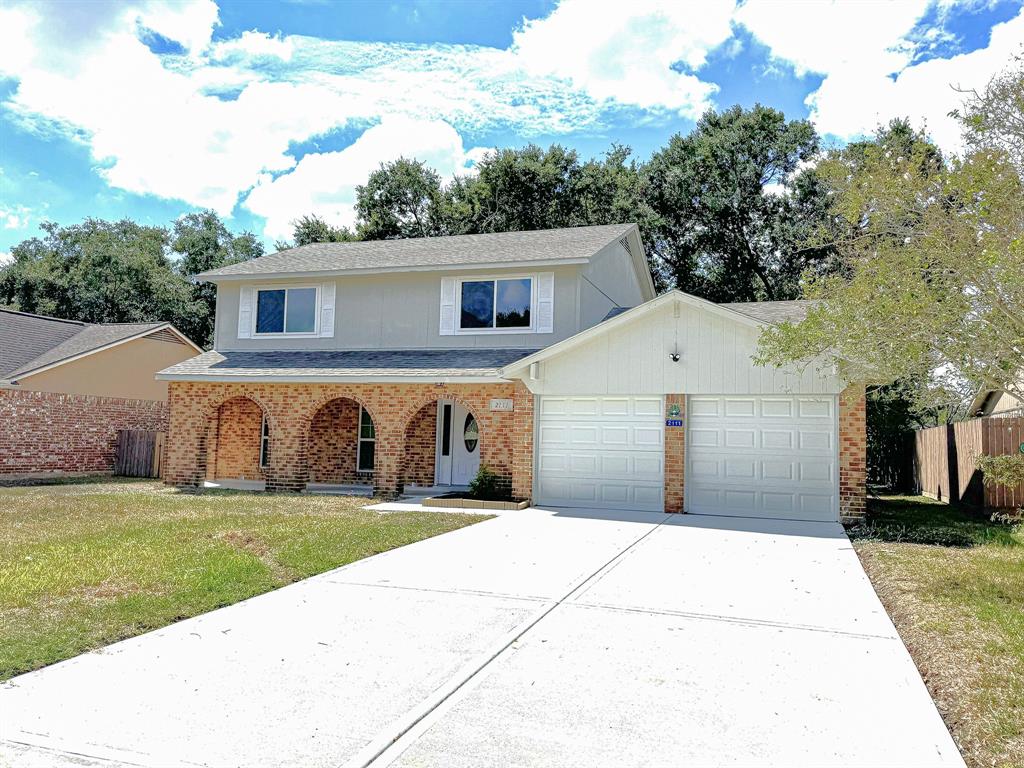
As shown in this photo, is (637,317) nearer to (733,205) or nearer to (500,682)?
(500,682)

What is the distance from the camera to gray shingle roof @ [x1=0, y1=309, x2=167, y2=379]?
20.6m

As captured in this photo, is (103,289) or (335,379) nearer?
(335,379)

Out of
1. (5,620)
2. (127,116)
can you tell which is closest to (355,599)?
(5,620)

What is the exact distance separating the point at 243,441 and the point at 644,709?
1688cm

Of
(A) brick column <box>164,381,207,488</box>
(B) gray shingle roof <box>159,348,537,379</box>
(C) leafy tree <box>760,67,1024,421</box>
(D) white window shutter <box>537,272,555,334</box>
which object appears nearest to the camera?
(C) leafy tree <box>760,67,1024,421</box>

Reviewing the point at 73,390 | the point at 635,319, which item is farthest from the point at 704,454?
the point at 73,390

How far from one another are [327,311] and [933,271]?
544 inches

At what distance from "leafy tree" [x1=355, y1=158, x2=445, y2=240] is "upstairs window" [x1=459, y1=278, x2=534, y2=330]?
1930 cm

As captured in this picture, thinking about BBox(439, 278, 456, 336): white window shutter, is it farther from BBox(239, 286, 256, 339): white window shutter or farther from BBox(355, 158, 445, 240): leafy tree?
BBox(355, 158, 445, 240): leafy tree

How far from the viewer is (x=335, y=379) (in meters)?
15.7

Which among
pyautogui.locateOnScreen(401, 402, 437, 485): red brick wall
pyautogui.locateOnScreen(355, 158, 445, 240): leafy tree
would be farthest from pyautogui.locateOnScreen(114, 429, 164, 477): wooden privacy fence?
pyautogui.locateOnScreen(355, 158, 445, 240): leafy tree

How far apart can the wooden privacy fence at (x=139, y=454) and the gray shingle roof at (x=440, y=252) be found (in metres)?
5.71

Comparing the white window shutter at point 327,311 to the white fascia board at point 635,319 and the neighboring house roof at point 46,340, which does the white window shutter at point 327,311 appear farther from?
the neighboring house roof at point 46,340

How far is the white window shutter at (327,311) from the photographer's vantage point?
17953 mm
